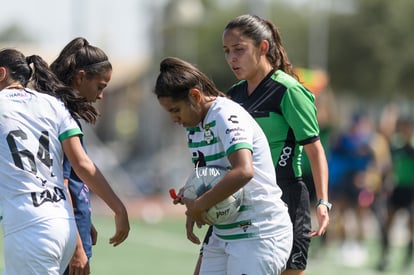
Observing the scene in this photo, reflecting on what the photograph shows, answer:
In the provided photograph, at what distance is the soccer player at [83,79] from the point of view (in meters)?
6.38

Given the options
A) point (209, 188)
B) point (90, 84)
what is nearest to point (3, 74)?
point (90, 84)

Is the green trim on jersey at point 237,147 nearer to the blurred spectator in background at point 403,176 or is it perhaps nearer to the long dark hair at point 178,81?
the long dark hair at point 178,81

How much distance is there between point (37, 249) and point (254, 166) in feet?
4.10

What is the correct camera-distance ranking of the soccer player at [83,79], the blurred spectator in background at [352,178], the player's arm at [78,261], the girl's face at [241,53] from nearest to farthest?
the player's arm at [78,261]
the soccer player at [83,79]
the girl's face at [241,53]
the blurred spectator in background at [352,178]

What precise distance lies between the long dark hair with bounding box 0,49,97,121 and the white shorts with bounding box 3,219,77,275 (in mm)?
713

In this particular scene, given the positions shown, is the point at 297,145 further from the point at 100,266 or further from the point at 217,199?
the point at 100,266

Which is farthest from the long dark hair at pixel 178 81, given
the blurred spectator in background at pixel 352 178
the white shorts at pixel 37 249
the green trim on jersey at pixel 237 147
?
the blurred spectator in background at pixel 352 178

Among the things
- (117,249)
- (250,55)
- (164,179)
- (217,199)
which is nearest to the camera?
(217,199)

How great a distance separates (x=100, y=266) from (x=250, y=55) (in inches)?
313

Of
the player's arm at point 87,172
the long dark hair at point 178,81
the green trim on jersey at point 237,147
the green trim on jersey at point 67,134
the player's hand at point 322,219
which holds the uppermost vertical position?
the long dark hair at point 178,81

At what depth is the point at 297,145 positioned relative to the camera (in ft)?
22.1

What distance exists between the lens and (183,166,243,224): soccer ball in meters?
5.98

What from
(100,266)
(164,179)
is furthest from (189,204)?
(164,179)

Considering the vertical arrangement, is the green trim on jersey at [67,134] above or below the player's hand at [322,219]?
above
